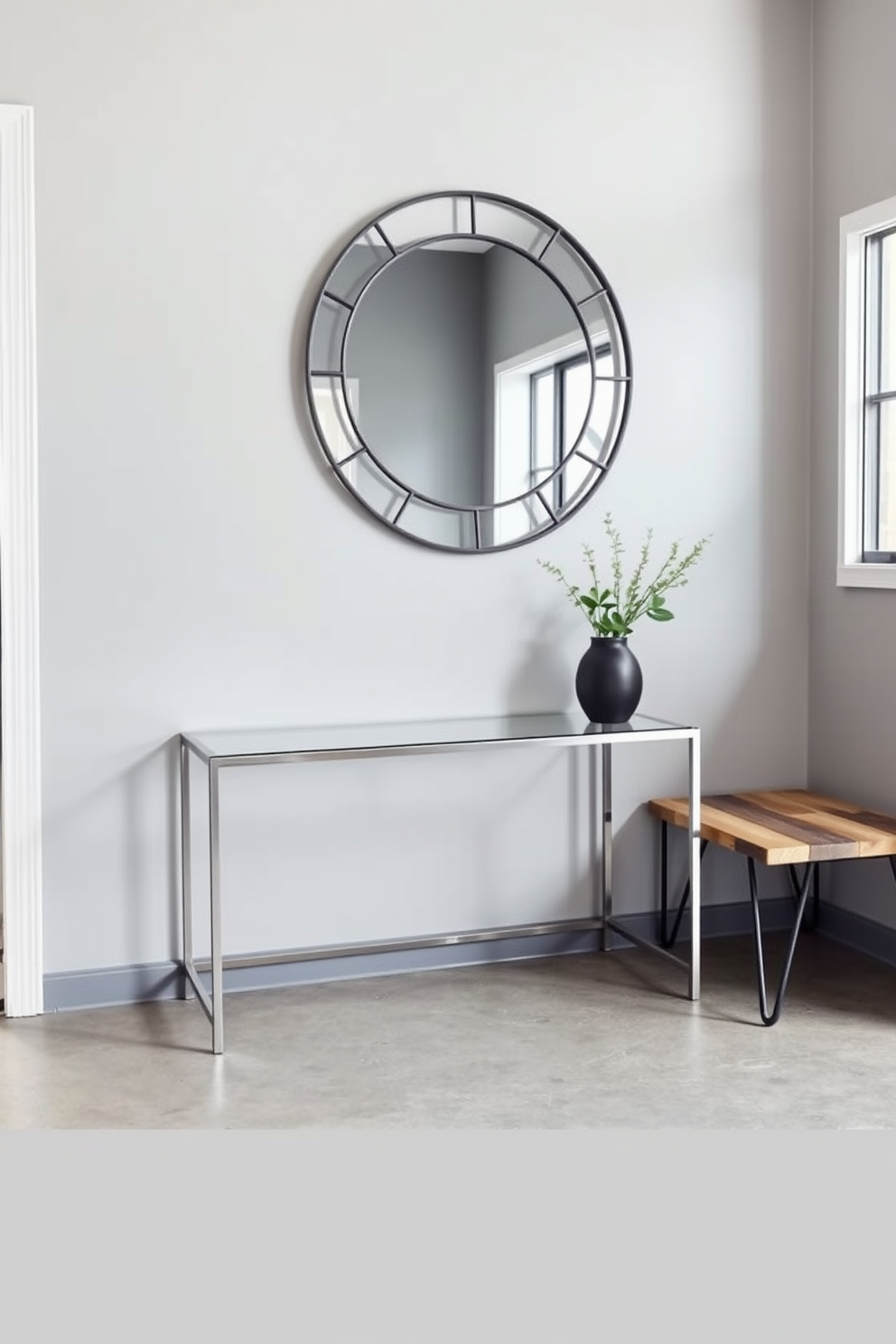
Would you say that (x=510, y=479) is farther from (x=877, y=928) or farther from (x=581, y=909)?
(x=877, y=928)

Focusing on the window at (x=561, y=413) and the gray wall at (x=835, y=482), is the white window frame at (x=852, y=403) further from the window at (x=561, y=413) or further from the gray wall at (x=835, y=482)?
the window at (x=561, y=413)

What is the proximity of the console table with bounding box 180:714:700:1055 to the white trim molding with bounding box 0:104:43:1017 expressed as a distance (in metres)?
0.38

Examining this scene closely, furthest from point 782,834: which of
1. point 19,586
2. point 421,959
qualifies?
point 19,586

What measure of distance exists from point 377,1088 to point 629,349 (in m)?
→ 2.18

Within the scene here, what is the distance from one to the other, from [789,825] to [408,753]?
1085 millimetres

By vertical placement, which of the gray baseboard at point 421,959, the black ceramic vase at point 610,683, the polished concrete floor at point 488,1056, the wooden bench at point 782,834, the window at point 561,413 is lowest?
the polished concrete floor at point 488,1056

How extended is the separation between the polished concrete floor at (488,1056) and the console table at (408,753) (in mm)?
93

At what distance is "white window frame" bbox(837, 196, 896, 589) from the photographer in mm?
3758

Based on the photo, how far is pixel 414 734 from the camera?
3.29 m

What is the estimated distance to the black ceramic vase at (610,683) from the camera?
3.44m

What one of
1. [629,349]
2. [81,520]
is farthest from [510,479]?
[81,520]

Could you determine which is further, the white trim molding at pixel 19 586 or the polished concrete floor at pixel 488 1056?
the white trim molding at pixel 19 586

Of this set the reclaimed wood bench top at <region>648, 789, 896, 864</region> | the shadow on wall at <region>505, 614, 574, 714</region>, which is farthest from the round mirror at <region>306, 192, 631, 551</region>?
the reclaimed wood bench top at <region>648, 789, 896, 864</region>

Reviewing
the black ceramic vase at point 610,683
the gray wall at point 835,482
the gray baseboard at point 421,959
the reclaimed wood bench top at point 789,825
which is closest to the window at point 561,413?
the black ceramic vase at point 610,683
